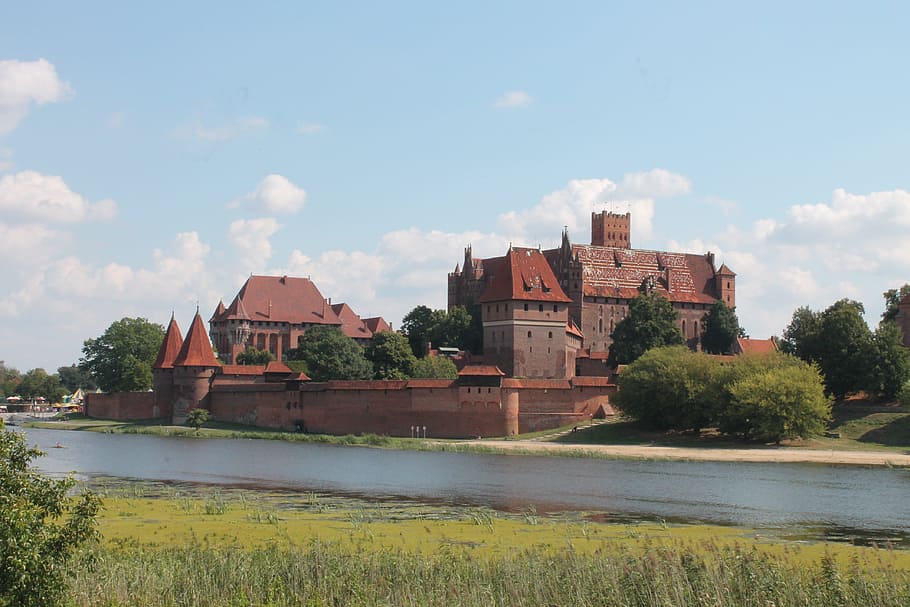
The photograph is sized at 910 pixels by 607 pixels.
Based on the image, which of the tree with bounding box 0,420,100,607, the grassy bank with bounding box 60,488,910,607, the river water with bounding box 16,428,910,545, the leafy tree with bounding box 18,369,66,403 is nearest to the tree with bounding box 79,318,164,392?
the river water with bounding box 16,428,910,545

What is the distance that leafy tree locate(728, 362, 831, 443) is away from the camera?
151ft

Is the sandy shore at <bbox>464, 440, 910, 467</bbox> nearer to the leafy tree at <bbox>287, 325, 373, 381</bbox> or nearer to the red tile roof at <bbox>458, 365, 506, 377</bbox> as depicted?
the red tile roof at <bbox>458, 365, 506, 377</bbox>

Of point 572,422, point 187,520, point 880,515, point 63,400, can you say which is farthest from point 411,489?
point 63,400

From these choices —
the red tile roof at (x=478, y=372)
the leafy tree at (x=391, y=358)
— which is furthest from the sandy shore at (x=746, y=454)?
the leafy tree at (x=391, y=358)

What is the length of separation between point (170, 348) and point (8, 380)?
97.6 meters

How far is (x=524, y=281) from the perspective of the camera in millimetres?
70938

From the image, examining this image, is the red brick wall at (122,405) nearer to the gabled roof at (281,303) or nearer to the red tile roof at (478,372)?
the gabled roof at (281,303)

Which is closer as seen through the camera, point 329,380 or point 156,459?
point 156,459

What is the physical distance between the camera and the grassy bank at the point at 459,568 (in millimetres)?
14469

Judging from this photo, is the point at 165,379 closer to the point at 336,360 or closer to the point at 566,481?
the point at 336,360

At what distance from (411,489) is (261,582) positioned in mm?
16978

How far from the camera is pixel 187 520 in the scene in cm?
2273

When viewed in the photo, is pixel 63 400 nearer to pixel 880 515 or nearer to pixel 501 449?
pixel 501 449

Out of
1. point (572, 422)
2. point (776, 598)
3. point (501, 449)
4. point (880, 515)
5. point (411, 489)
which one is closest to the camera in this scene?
point (776, 598)
